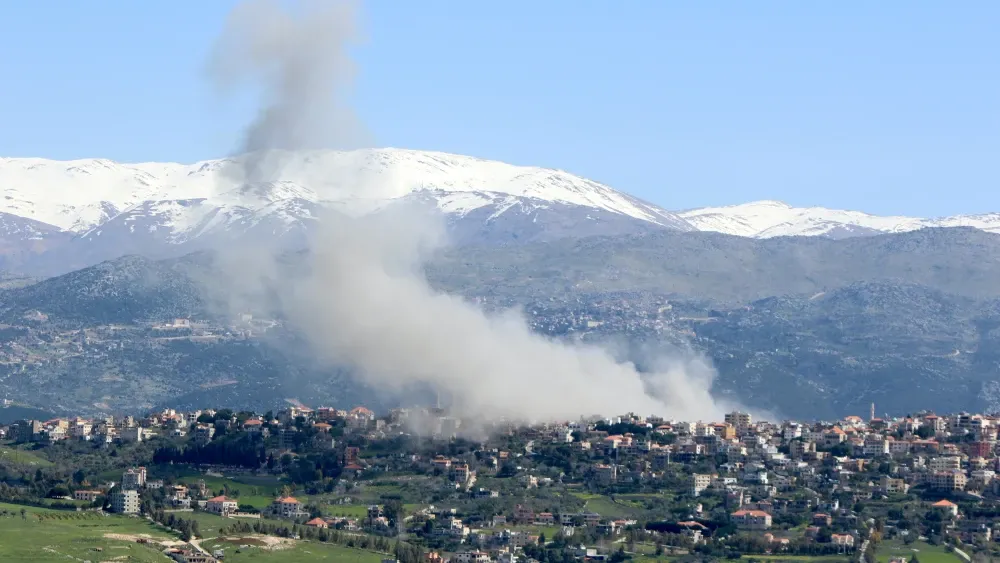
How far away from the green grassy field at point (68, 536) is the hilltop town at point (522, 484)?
1.13m

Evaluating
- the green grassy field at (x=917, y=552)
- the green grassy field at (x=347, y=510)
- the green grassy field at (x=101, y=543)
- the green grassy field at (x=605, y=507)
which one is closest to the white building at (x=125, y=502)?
the green grassy field at (x=101, y=543)

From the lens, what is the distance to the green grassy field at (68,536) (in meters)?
115

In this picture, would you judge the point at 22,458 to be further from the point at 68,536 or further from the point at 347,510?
the point at 68,536

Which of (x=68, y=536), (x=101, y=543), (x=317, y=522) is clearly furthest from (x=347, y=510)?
(x=101, y=543)

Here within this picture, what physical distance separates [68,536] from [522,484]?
3704 centimetres

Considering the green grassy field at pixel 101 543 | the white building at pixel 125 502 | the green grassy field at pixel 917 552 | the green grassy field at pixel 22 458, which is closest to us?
the green grassy field at pixel 101 543

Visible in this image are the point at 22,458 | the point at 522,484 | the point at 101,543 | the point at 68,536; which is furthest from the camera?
the point at 22,458

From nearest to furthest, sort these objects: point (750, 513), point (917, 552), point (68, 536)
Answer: point (68, 536)
point (917, 552)
point (750, 513)

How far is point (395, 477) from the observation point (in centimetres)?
15375

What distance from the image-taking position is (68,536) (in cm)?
12112

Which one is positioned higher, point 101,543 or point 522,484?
point 522,484

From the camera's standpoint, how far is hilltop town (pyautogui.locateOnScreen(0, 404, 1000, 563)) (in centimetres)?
12875

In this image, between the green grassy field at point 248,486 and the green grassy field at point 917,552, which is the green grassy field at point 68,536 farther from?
the green grassy field at point 917,552

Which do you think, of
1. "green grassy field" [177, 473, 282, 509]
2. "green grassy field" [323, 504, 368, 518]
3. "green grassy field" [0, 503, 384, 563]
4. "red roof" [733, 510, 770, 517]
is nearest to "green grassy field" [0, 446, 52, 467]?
"green grassy field" [177, 473, 282, 509]
